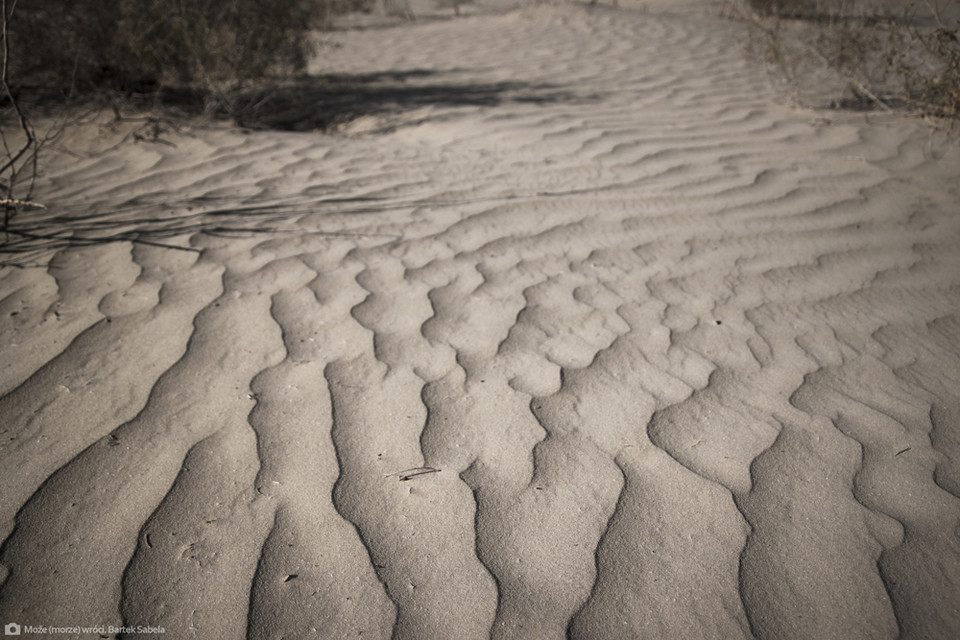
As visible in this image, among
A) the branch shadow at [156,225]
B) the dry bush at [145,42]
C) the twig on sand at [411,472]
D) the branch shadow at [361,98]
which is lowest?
the twig on sand at [411,472]

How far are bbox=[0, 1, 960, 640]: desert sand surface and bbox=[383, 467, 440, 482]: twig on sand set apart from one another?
10mm

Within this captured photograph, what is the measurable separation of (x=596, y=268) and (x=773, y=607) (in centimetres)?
147

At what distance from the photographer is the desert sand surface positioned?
1.19 meters

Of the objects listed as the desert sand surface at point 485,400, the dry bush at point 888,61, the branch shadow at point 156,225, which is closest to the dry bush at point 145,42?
the desert sand surface at point 485,400

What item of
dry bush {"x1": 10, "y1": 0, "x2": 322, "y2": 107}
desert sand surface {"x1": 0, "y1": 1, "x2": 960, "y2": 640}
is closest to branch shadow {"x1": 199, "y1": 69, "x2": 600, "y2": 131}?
dry bush {"x1": 10, "y1": 0, "x2": 322, "y2": 107}

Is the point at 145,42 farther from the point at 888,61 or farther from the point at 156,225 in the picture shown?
the point at 888,61

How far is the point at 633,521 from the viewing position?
4.37 feet

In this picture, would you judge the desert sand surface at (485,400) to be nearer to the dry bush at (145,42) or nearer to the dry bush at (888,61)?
the dry bush at (888,61)

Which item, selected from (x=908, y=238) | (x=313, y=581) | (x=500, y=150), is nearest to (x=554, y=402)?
(x=313, y=581)

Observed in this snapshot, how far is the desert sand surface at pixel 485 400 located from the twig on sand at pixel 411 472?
1 centimetres

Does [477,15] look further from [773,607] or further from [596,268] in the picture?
[773,607]

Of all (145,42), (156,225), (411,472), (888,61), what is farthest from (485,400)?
(145,42)

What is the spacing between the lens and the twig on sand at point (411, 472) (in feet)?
4.72

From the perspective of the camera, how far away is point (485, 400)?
1686 mm
